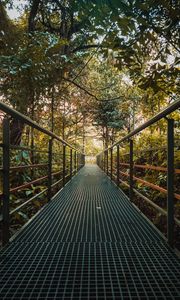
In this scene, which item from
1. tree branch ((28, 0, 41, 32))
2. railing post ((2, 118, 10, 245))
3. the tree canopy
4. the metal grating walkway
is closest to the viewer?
the metal grating walkway

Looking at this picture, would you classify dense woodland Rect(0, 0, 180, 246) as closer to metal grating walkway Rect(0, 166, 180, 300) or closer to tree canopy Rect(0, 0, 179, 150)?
tree canopy Rect(0, 0, 179, 150)

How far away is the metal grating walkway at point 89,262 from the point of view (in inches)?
48.2

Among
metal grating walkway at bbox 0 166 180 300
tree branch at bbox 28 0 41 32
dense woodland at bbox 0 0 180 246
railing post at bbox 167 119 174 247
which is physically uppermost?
tree branch at bbox 28 0 41 32

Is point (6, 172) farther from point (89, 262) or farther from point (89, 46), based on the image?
point (89, 46)

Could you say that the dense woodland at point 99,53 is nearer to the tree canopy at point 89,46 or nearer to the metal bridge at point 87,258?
the tree canopy at point 89,46

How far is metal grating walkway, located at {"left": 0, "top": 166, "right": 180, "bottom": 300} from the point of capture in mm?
1225

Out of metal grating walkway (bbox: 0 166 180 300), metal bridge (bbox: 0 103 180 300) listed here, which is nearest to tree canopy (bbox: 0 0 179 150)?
metal bridge (bbox: 0 103 180 300)

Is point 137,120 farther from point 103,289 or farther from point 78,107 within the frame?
point 103,289

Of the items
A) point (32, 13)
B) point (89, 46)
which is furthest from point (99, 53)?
point (89, 46)

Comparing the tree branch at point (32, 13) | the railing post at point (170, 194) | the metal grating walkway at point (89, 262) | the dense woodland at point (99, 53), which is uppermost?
the tree branch at point (32, 13)

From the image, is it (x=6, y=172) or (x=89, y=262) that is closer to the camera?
(x=89, y=262)

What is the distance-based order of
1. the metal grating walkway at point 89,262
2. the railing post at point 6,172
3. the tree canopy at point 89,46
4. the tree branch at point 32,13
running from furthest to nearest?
the tree branch at point 32,13 < the tree canopy at point 89,46 < the railing post at point 6,172 < the metal grating walkway at point 89,262

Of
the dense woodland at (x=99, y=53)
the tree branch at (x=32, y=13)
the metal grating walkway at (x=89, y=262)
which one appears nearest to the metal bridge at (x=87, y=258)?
the metal grating walkway at (x=89, y=262)

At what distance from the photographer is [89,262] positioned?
1.53 metres
